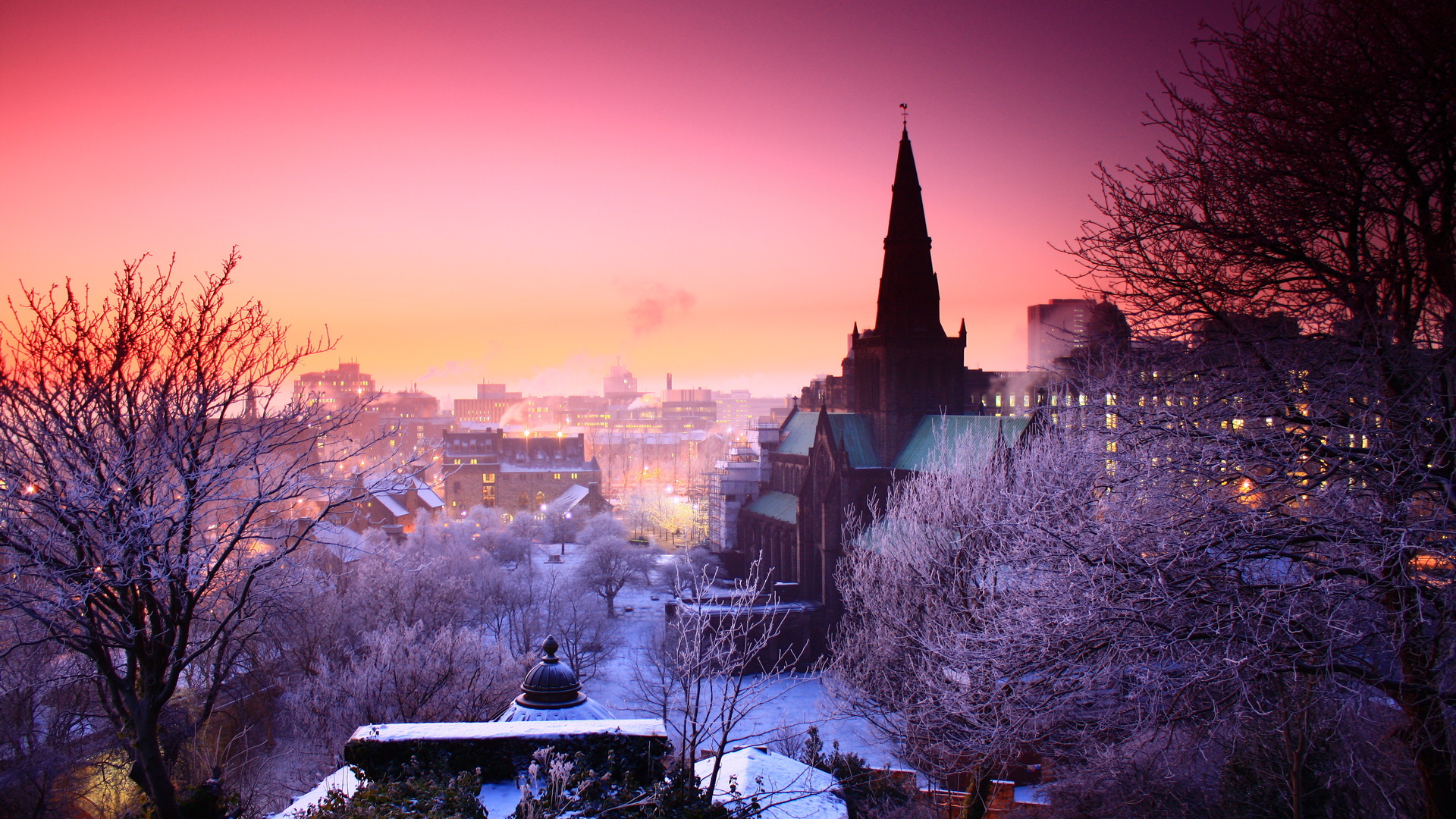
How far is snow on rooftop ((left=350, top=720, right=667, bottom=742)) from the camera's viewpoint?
8.54 meters

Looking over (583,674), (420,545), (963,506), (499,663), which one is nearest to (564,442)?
(420,545)

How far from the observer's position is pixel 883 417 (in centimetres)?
3716

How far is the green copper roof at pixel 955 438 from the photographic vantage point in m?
27.4

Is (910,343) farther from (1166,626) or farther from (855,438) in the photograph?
(1166,626)

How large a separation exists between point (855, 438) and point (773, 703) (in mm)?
13984

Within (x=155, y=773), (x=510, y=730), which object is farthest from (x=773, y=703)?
(x=155, y=773)

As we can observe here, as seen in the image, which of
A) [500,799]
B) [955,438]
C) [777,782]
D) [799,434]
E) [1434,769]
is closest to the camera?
[1434,769]

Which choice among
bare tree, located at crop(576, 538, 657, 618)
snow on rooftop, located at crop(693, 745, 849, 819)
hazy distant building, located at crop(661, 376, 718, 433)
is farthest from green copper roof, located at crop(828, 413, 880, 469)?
hazy distant building, located at crop(661, 376, 718, 433)

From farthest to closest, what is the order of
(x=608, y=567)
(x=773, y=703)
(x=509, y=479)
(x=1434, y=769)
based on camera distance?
(x=509, y=479), (x=608, y=567), (x=773, y=703), (x=1434, y=769)

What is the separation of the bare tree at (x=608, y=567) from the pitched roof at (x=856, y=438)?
1547cm

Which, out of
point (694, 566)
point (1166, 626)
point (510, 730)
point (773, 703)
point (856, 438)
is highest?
point (856, 438)

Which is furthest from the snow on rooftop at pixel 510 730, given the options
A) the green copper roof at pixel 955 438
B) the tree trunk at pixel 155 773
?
the green copper roof at pixel 955 438

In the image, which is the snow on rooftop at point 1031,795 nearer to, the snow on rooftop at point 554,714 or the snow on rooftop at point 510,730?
the snow on rooftop at point 554,714

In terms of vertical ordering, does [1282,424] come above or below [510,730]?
above
